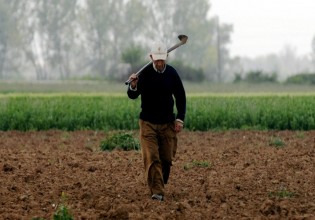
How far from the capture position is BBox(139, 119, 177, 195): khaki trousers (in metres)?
8.77

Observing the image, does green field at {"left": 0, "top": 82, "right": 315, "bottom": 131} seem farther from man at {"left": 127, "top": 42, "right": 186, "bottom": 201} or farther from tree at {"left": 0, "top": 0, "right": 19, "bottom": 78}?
tree at {"left": 0, "top": 0, "right": 19, "bottom": 78}

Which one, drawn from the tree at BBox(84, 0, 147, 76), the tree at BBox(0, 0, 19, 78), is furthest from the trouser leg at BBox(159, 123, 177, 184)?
the tree at BBox(84, 0, 147, 76)

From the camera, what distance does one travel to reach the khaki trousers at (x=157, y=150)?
8.77 meters

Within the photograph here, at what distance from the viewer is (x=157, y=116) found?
891 cm

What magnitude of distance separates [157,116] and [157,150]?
41cm

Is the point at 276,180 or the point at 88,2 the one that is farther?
the point at 88,2

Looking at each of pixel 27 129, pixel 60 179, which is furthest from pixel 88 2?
pixel 60 179

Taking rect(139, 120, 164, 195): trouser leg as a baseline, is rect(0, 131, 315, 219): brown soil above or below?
below

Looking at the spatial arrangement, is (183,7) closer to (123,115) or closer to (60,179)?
(123,115)

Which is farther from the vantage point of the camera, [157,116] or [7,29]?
[7,29]

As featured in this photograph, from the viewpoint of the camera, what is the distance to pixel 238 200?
8.80 metres

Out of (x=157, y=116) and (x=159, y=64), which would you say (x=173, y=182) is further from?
(x=159, y=64)

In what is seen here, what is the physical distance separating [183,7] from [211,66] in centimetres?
810

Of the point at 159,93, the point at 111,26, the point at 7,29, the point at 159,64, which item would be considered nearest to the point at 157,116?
the point at 159,93
